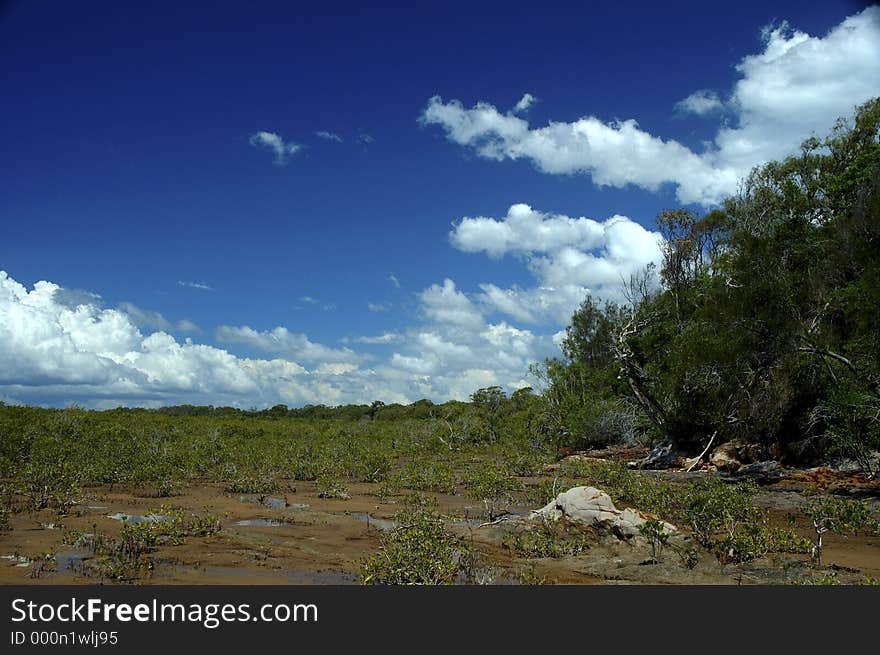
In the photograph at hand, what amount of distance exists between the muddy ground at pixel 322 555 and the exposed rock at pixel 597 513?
8.7 inches

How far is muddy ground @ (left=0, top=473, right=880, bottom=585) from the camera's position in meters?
8.14

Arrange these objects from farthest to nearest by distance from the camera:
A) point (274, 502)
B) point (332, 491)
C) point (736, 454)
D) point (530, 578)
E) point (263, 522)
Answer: point (736, 454), point (332, 491), point (274, 502), point (263, 522), point (530, 578)

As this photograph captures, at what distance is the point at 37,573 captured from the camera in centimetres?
805

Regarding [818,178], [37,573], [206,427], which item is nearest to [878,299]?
[37,573]

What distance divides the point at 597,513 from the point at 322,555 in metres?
4.36

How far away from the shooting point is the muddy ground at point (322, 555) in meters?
8.14

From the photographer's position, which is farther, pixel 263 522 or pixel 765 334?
pixel 765 334

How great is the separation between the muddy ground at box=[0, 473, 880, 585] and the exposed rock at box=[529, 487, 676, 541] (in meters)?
0.22

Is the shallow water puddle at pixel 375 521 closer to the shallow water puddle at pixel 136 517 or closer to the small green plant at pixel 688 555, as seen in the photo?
the shallow water puddle at pixel 136 517

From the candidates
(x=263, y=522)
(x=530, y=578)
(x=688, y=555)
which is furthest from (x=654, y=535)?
(x=263, y=522)

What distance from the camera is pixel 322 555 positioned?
9648 mm

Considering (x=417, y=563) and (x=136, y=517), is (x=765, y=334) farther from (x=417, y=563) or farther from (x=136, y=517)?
(x=136, y=517)

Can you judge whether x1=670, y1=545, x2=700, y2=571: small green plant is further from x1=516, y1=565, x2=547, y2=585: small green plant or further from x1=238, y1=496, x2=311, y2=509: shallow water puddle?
x1=238, y1=496, x2=311, y2=509: shallow water puddle
